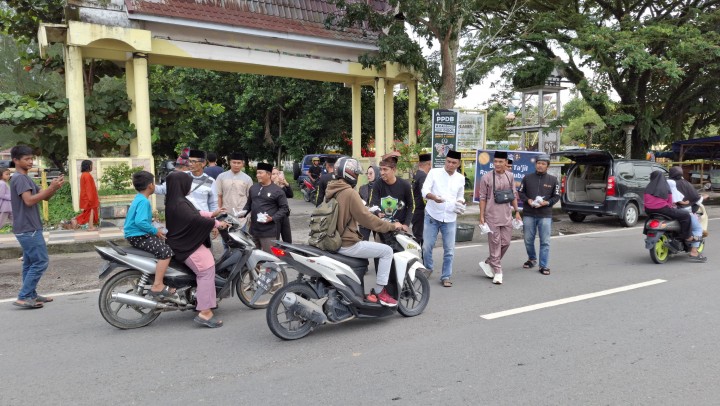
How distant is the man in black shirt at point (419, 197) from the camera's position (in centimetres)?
773

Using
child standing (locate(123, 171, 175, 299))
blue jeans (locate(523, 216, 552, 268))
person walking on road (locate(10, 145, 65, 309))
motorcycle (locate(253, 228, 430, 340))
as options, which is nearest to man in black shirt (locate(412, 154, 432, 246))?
blue jeans (locate(523, 216, 552, 268))

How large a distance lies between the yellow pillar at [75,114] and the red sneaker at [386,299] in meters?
9.04

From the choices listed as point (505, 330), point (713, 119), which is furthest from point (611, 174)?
point (713, 119)

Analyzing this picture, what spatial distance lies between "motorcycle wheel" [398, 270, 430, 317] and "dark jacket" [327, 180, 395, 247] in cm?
84

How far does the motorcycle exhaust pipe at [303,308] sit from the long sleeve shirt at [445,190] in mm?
2594

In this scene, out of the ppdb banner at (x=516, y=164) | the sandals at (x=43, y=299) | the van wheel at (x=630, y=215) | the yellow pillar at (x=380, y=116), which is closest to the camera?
the sandals at (x=43, y=299)

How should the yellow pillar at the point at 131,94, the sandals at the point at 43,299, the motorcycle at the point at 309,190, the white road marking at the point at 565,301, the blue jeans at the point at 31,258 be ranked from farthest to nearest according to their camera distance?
the motorcycle at the point at 309,190 → the yellow pillar at the point at 131,94 → the sandals at the point at 43,299 → the blue jeans at the point at 31,258 → the white road marking at the point at 565,301

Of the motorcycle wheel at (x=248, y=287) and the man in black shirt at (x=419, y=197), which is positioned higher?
the man in black shirt at (x=419, y=197)

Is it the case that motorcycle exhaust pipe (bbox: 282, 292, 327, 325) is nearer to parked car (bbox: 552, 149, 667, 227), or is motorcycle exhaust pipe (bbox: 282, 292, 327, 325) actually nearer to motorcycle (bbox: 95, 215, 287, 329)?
motorcycle (bbox: 95, 215, 287, 329)

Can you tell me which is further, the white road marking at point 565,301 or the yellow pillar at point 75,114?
the yellow pillar at point 75,114

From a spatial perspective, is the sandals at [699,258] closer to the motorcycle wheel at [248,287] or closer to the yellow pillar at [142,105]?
the motorcycle wheel at [248,287]

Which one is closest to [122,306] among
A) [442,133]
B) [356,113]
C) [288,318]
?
[288,318]

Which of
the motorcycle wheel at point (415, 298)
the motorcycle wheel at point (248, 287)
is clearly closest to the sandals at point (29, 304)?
the motorcycle wheel at point (248, 287)

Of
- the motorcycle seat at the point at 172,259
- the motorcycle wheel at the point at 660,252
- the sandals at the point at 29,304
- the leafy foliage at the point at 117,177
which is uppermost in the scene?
the leafy foliage at the point at 117,177
